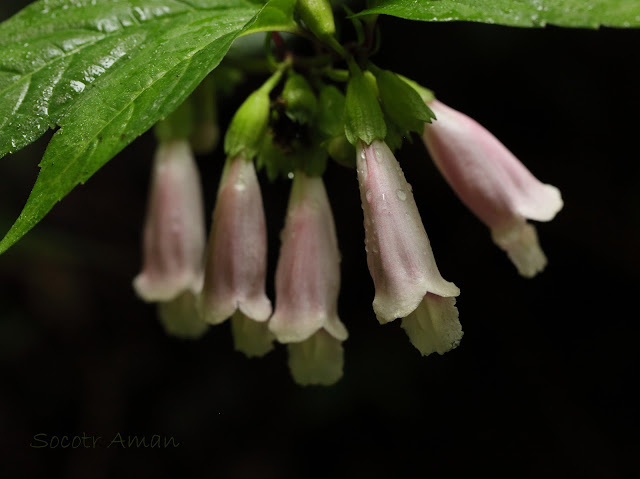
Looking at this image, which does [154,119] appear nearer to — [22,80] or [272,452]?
[22,80]

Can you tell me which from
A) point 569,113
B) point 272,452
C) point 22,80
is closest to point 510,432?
point 272,452

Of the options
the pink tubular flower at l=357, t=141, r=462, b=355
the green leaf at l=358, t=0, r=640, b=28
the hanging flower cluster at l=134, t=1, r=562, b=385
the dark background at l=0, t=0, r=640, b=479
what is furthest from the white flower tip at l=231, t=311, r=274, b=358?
the dark background at l=0, t=0, r=640, b=479

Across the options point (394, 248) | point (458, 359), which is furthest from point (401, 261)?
point (458, 359)

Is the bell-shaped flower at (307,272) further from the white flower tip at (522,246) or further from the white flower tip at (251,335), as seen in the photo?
the white flower tip at (522,246)

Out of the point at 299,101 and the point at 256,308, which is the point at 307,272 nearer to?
the point at 256,308

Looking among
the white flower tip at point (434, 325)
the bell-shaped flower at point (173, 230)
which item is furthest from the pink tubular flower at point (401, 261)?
the bell-shaped flower at point (173, 230)

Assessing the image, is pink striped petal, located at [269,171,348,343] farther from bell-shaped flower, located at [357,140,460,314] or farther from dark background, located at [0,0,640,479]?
dark background, located at [0,0,640,479]
